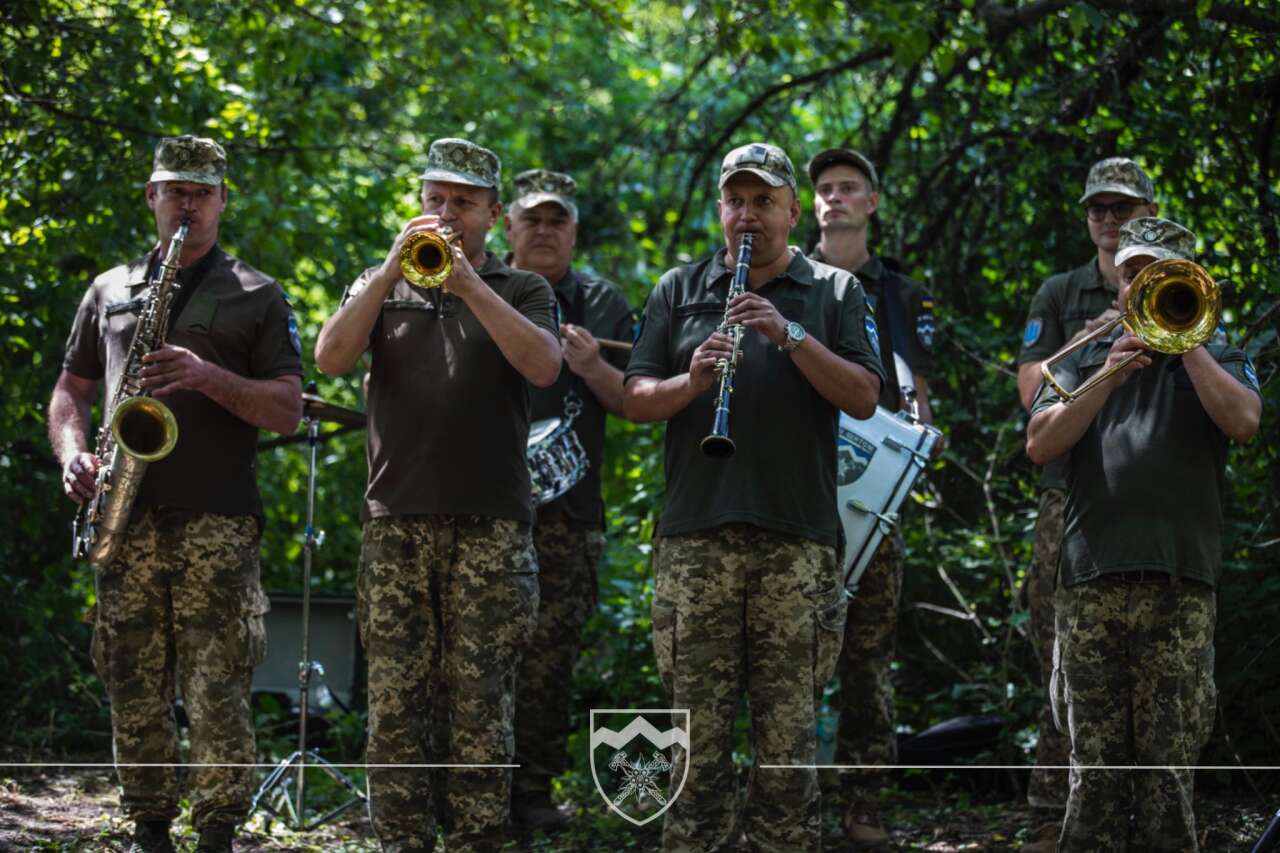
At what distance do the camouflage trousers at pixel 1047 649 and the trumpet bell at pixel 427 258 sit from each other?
2370mm

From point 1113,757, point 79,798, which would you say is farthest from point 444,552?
point 79,798

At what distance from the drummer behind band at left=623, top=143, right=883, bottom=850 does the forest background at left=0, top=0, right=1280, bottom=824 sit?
197 cm

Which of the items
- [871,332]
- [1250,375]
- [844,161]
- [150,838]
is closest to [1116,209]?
[1250,375]

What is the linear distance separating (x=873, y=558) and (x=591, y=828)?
5.20 feet

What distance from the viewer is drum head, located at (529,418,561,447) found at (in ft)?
18.3

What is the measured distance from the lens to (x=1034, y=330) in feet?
18.0

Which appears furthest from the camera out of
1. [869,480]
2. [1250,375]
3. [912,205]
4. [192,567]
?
[912,205]

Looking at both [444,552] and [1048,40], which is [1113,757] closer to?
[444,552]

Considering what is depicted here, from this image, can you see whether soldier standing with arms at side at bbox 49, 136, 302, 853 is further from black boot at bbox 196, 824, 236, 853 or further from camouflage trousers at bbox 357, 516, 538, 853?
camouflage trousers at bbox 357, 516, 538, 853

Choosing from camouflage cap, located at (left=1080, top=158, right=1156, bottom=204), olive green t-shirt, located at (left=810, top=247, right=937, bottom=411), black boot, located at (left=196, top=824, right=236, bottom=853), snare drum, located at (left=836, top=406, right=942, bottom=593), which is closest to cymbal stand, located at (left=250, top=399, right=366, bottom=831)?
black boot, located at (left=196, top=824, right=236, bottom=853)

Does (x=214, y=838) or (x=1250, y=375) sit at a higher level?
(x=1250, y=375)

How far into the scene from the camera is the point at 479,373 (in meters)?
4.71

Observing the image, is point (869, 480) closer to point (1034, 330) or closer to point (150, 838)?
point (1034, 330)

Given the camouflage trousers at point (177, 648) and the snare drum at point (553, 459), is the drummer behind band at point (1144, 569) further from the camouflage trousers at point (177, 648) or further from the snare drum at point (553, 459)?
the camouflage trousers at point (177, 648)
